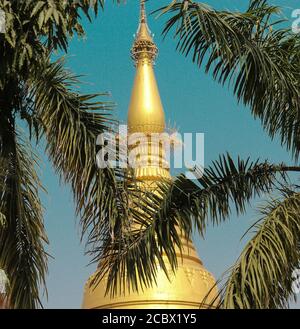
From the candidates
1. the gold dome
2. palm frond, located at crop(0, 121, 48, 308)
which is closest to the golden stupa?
the gold dome

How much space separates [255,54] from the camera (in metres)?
9.24

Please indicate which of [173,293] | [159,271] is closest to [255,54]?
[159,271]

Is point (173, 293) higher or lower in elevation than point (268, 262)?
higher

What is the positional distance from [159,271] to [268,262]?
1458 cm

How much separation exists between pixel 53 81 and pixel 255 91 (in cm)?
207

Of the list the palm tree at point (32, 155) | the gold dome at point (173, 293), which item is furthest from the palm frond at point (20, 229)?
the gold dome at point (173, 293)

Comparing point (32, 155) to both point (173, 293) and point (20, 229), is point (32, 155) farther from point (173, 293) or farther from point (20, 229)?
point (173, 293)

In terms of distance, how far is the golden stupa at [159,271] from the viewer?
86.2 ft

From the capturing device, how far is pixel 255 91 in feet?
31.4

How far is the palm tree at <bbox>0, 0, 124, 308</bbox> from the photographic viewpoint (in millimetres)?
9328

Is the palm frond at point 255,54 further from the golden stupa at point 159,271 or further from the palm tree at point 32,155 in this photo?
the golden stupa at point 159,271

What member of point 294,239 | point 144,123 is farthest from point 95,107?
point 144,123
